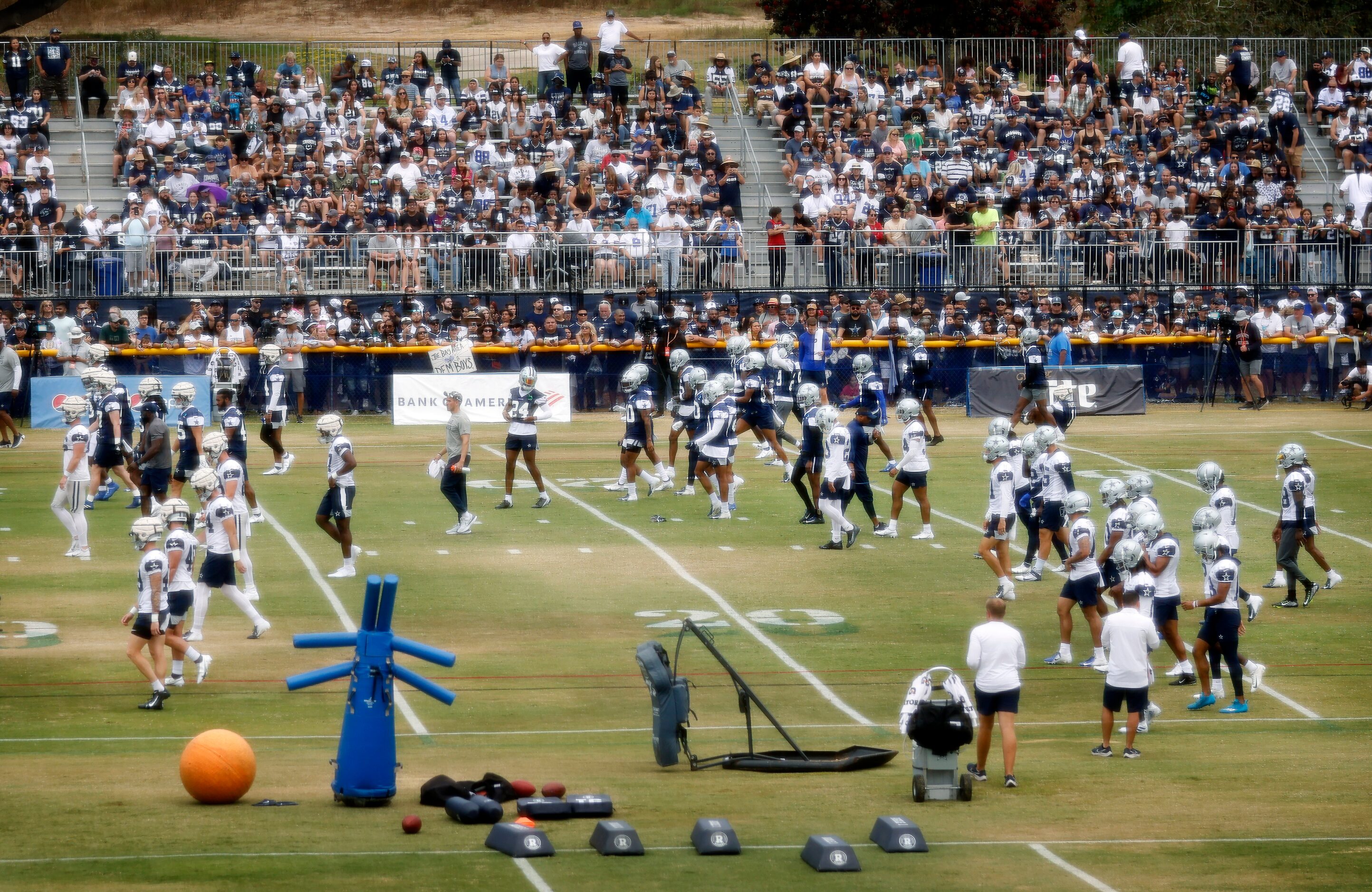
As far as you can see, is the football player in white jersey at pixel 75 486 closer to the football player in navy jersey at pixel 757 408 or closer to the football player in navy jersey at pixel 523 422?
the football player in navy jersey at pixel 523 422

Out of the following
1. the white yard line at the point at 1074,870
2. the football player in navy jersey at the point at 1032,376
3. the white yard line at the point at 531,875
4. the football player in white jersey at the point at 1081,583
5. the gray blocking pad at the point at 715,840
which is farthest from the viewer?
the football player in navy jersey at the point at 1032,376

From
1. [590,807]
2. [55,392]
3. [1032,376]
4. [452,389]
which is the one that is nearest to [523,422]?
[452,389]

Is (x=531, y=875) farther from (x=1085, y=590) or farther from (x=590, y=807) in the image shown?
(x=1085, y=590)

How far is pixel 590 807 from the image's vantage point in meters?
12.3

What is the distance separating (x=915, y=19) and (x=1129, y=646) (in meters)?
41.4

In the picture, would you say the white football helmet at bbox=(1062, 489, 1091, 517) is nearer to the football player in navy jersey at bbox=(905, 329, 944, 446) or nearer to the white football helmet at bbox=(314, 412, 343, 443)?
the white football helmet at bbox=(314, 412, 343, 443)

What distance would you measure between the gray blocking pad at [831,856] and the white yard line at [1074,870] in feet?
4.14

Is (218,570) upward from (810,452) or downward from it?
downward

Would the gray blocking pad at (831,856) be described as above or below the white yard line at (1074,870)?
above

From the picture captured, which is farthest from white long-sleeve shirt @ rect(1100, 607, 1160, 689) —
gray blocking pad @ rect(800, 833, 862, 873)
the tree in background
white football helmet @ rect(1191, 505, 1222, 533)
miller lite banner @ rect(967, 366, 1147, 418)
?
the tree in background

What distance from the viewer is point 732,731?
15602mm

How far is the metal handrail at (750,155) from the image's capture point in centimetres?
4178

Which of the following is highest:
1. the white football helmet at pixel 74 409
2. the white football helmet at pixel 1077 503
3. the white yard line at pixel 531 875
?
the white football helmet at pixel 74 409

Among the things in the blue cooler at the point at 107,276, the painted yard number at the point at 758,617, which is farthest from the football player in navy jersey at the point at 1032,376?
the blue cooler at the point at 107,276
